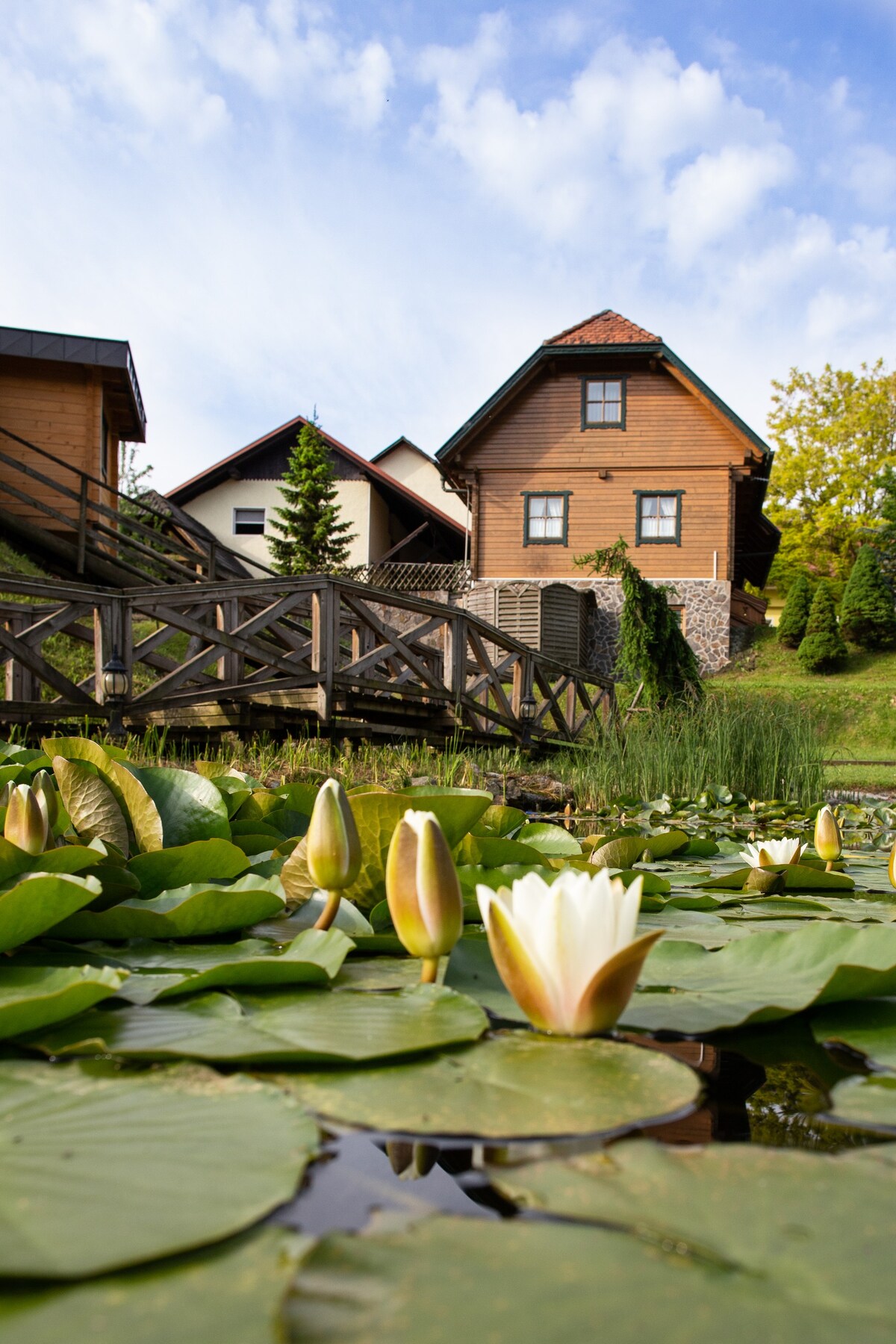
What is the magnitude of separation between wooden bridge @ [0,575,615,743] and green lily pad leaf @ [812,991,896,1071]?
255 inches

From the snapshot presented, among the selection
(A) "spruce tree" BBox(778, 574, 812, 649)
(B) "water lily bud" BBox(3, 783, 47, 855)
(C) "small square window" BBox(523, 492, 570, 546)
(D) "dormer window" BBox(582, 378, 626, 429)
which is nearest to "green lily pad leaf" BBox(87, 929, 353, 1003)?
(B) "water lily bud" BBox(3, 783, 47, 855)

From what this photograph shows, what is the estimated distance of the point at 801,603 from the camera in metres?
20.9

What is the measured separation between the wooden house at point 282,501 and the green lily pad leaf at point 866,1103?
2548cm

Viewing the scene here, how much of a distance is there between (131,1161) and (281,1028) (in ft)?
0.94

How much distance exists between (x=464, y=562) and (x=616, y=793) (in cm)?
1713

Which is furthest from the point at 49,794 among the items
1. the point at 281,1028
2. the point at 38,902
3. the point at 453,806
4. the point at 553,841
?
the point at 553,841

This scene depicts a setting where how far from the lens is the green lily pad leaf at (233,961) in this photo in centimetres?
101

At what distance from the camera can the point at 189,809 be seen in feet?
5.88

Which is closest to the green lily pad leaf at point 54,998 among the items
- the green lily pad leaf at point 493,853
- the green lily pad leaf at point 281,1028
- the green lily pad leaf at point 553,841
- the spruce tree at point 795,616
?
the green lily pad leaf at point 281,1028

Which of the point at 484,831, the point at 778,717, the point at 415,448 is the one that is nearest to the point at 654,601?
the point at 778,717

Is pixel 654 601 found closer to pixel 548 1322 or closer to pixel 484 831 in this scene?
pixel 484 831

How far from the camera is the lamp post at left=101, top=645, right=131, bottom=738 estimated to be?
7.01 m

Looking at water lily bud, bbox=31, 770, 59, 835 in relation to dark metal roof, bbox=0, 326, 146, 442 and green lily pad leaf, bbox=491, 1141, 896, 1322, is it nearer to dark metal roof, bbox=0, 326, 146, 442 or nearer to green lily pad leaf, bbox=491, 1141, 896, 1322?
green lily pad leaf, bbox=491, 1141, 896, 1322

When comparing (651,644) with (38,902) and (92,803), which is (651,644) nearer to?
(92,803)
